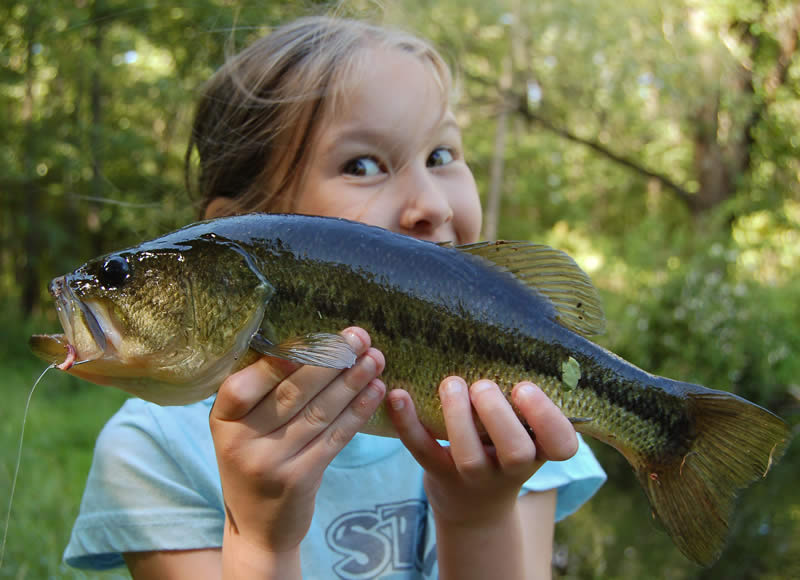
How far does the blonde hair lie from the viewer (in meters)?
2.16

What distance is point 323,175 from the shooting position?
6.71ft

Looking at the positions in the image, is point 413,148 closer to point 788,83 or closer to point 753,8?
point 753,8

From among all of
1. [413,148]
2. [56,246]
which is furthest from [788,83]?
[56,246]

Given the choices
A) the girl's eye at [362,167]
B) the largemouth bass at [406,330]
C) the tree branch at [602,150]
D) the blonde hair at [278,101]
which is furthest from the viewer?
the tree branch at [602,150]

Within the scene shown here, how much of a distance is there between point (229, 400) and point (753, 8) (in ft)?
50.3

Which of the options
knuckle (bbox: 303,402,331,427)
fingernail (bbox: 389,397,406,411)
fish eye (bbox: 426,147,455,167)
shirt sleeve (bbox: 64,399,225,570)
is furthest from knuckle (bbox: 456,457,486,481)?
fish eye (bbox: 426,147,455,167)

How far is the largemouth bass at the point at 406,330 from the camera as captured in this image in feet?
4.68

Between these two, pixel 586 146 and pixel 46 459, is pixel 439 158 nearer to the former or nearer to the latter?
pixel 46 459

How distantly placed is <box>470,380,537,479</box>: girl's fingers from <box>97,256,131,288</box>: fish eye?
0.82 metres

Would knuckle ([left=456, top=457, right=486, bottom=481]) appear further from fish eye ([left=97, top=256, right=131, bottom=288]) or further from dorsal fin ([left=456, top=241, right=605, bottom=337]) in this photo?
fish eye ([left=97, top=256, right=131, bottom=288])

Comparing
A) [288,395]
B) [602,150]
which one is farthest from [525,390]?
[602,150]

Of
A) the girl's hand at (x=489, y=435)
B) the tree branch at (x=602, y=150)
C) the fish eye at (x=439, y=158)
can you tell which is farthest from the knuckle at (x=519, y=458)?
the tree branch at (x=602, y=150)

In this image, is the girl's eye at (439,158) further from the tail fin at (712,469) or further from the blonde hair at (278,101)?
the tail fin at (712,469)

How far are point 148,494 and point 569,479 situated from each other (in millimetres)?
1410
